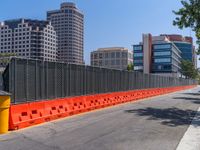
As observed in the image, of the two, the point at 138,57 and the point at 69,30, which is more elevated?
the point at 69,30

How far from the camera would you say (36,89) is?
14.6 meters

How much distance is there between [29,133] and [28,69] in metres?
3.73

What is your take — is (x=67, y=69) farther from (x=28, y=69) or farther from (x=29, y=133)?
(x=29, y=133)

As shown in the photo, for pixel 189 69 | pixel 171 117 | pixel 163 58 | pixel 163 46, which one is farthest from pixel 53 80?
pixel 163 46

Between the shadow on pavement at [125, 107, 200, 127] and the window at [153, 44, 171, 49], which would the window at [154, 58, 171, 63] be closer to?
the window at [153, 44, 171, 49]

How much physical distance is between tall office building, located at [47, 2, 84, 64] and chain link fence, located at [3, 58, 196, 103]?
151543 mm

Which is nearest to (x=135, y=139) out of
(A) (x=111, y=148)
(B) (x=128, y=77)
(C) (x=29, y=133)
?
(A) (x=111, y=148)

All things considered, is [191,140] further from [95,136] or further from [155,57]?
[155,57]

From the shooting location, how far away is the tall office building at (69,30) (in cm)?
17850

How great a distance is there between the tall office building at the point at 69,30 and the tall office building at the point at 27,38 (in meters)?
34.5

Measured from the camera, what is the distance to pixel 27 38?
441 feet

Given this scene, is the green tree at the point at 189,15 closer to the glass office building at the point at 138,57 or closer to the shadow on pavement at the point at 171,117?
the shadow on pavement at the point at 171,117

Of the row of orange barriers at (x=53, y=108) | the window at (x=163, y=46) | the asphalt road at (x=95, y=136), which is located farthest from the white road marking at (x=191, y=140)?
the window at (x=163, y=46)

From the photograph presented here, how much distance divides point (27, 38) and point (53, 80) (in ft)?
398
